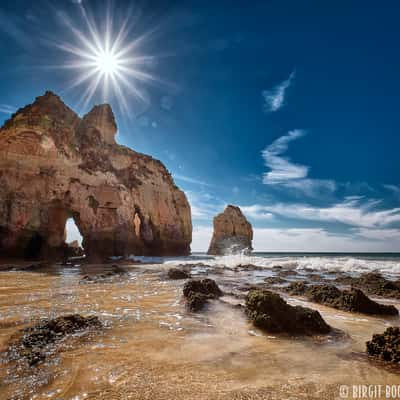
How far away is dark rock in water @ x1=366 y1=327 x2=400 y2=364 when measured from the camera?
194 centimetres

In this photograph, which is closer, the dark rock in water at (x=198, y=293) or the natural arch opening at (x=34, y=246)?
the dark rock in water at (x=198, y=293)

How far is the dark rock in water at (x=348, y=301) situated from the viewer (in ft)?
12.3

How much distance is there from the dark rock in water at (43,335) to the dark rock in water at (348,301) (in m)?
3.97

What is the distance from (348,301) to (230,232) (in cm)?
3921

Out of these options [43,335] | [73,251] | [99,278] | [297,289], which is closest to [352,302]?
[297,289]

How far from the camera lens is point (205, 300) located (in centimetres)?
402

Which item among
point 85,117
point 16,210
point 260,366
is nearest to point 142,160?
point 85,117

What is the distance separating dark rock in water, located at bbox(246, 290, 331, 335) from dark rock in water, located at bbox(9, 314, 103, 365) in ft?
6.52

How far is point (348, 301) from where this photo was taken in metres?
4.00

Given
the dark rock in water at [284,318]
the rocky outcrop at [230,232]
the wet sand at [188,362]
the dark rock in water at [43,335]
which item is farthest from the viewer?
the rocky outcrop at [230,232]

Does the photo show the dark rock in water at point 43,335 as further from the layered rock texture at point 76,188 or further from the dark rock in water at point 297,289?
the layered rock texture at point 76,188

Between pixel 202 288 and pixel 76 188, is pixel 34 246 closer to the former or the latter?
pixel 76 188

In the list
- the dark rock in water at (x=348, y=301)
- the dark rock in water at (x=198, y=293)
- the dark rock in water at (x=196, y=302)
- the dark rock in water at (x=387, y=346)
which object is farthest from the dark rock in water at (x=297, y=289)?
the dark rock in water at (x=387, y=346)

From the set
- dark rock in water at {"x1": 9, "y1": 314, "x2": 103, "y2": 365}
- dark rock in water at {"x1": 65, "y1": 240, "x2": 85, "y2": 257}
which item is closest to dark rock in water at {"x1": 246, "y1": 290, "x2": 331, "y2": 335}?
dark rock in water at {"x1": 9, "y1": 314, "x2": 103, "y2": 365}
